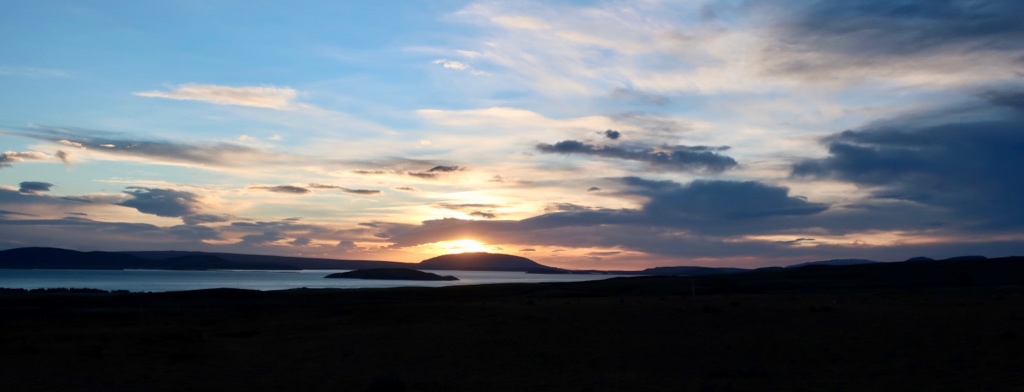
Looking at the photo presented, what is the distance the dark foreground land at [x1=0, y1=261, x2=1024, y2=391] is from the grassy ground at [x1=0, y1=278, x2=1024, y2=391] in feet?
0.22

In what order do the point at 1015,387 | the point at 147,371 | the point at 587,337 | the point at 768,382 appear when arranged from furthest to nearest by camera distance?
the point at 587,337 < the point at 147,371 < the point at 768,382 < the point at 1015,387

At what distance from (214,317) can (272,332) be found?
1296 cm

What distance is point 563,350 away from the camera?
83.3 ft

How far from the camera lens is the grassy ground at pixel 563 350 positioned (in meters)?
18.8

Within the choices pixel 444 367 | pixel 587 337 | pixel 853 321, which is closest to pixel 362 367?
pixel 444 367

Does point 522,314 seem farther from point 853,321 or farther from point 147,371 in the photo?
point 147,371

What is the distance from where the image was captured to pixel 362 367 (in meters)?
22.9

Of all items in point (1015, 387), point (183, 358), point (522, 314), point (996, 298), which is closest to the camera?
point (1015, 387)

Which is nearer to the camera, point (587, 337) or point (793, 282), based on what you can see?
point (587, 337)

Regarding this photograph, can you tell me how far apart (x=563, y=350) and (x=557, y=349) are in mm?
332

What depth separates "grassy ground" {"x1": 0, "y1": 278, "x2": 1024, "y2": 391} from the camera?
18844 mm

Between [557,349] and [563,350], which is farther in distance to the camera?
[557,349]

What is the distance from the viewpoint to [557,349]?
25672mm

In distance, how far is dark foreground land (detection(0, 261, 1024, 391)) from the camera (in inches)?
742
